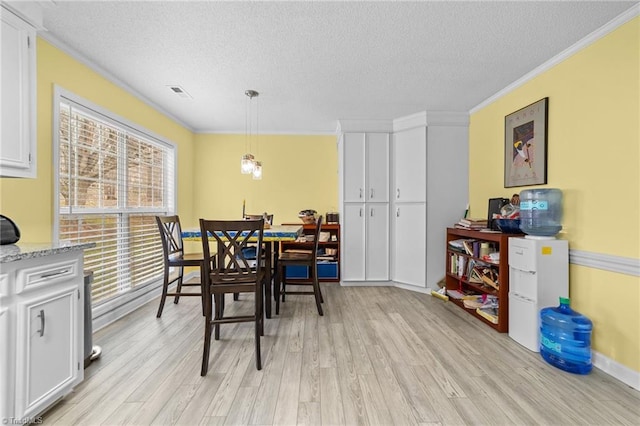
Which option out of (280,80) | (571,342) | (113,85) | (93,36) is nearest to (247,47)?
(280,80)

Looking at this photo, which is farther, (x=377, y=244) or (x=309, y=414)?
(x=377, y=244)

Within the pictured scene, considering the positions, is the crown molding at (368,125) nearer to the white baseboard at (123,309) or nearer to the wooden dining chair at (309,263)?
the wooden dining chair at (309,263)

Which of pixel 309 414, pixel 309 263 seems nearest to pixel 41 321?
pixel 309 414

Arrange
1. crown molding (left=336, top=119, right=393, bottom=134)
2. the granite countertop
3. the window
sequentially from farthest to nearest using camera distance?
crown molding (left=336, top=119, right=393, bottom=134), the window, the granite countertop

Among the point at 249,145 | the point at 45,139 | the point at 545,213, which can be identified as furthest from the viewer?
the point at 249,145

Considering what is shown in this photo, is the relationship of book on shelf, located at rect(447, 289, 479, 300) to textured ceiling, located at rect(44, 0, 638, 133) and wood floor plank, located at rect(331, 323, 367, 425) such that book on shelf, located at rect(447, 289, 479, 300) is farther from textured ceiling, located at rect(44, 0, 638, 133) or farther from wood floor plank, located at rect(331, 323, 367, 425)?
textured ceiling, located at rect(44, 0, 638, 133)

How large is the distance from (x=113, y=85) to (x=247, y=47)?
1.65 metres

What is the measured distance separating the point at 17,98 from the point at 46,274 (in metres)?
1.10

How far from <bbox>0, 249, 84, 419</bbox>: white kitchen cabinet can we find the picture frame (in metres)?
3.68

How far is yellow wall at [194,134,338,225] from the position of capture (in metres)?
4.82

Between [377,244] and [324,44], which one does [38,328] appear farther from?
[377,244]

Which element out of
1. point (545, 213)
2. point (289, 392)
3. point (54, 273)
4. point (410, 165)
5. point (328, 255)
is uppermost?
point (410, 165)

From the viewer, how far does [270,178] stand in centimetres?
484

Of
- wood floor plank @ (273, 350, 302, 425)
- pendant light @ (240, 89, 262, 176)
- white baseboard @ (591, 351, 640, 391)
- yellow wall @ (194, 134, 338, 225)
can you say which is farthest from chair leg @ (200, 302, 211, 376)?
yellow wall @ (194, 134, 338, 225)
